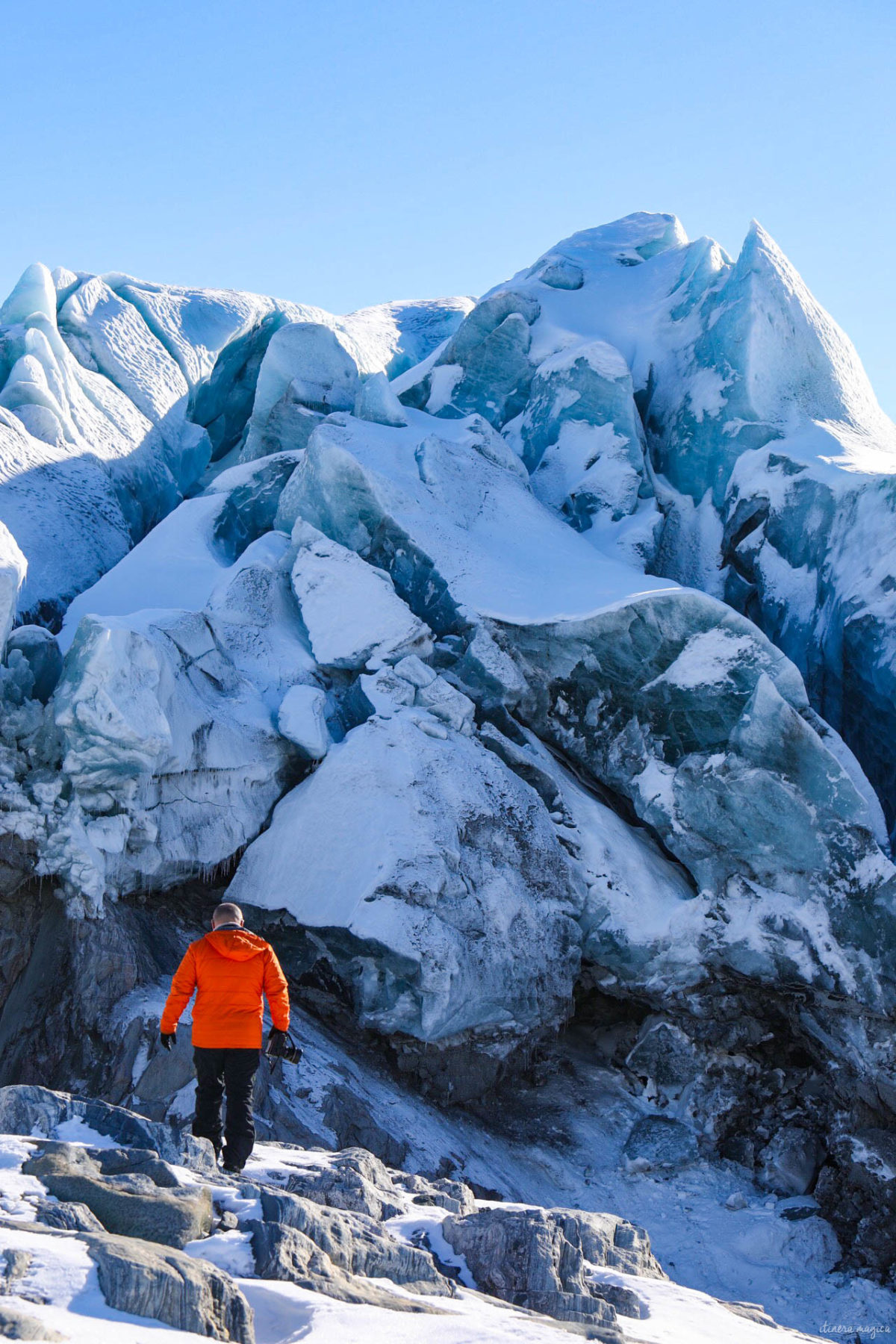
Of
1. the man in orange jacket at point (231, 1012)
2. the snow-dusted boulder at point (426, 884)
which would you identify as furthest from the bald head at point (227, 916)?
the snow-dusted boulder at point (426, 884)

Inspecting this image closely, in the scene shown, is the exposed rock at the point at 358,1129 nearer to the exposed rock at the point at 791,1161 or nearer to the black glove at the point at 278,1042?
the exposed rock at the point at 791,1161

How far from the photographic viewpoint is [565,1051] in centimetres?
1124

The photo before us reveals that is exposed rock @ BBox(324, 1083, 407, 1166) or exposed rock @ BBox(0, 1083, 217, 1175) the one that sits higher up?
exposed rock @ BBox(0, 1083, 217, 1175)

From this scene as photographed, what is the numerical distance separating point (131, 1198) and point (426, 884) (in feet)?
18.5

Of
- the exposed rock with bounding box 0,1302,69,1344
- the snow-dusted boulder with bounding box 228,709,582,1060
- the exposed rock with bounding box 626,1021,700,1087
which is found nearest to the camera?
the exposed rock with bounding box 0,1302,69,1344

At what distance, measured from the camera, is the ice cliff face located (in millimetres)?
9430

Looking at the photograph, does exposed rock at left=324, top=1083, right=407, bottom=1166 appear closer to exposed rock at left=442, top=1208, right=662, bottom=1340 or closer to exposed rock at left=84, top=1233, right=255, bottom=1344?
exposed rock at left=442, top=1208, right=662, bottom=1340

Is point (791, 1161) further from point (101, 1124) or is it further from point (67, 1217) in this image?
point (67, 1217)

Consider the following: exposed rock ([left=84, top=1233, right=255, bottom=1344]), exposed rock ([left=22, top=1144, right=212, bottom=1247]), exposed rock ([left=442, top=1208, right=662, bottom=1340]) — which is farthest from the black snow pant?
exposed rock ([left=84, top=1233, right=255, bottom=1344])

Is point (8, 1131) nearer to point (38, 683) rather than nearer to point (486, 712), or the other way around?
point (38, 683)

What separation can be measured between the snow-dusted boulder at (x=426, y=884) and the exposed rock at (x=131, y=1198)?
4.96m

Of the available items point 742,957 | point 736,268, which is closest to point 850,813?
point 742,957

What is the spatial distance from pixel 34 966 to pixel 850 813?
7038mm

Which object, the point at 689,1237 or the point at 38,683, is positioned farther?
the point at 38,683
